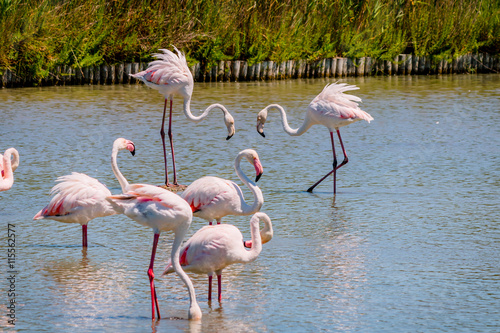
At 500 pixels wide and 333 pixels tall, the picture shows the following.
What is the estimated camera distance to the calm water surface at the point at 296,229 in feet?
16.8

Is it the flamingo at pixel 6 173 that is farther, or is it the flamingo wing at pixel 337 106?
the flamingo wing at pixel 337 106

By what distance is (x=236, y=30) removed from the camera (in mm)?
18297

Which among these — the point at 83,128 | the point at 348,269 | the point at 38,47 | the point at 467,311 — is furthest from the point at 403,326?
the point at 38,47

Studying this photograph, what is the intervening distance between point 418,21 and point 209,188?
48.6ft

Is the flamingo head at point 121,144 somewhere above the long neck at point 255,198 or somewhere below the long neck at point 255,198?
above

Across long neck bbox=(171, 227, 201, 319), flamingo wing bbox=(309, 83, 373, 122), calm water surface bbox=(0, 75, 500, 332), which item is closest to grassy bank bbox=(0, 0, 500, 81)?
calm water surface bbox=(0, 75, 500, 332)

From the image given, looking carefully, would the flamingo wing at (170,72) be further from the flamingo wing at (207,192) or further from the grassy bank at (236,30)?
the grassy bank at (236,30)

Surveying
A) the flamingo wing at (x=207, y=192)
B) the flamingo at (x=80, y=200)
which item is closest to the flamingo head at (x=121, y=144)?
the flamingo at (x=80, y=200)

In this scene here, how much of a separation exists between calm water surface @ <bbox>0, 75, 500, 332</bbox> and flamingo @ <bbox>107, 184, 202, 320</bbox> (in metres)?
0.30

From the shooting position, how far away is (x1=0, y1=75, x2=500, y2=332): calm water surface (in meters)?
5.11

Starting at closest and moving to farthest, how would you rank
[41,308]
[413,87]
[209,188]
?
[41,308] → [209,188] → [413,87]

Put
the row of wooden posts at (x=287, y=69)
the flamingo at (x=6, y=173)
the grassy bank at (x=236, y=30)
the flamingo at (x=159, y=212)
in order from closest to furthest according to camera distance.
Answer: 1. the flamingo at (x=159, y=212)
2. the flamingo at (x=6, y=173)
3. the grassy bank at (x=236, y=30)
4. the row of wooden posts at (x=287, y=69)

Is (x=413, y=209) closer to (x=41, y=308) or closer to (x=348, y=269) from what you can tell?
(x=348, y=269)

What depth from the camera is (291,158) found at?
1040 centimetres
